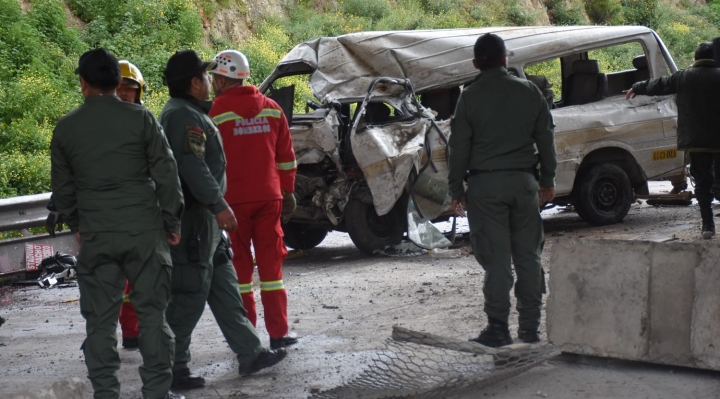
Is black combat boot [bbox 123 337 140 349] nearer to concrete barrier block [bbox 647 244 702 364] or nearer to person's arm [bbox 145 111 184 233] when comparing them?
person's arm [bbox 145 111 184 233]

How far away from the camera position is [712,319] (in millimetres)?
4883

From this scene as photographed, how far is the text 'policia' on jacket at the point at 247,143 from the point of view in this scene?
6.01 m

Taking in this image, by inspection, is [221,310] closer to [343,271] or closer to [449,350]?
[449,350]

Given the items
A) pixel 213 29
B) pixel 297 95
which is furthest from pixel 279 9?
pixel 297 95

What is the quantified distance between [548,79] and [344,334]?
236 inches

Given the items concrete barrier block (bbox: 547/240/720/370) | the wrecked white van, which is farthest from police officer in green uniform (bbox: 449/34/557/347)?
the wrecked white van

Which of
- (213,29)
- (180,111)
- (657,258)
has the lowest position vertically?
(657,258)

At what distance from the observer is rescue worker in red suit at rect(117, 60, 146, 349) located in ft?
20.2

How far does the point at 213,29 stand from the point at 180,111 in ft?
64.4

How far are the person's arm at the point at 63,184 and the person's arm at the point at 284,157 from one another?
1840 millimetres

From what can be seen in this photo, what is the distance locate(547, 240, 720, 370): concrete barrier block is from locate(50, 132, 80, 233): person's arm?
2639mm

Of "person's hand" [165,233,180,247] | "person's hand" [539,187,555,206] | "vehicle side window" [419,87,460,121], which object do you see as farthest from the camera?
"vehicle side window" [419,87,460,121]

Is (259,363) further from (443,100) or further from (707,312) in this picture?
(443,100)

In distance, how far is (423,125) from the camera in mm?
9992
